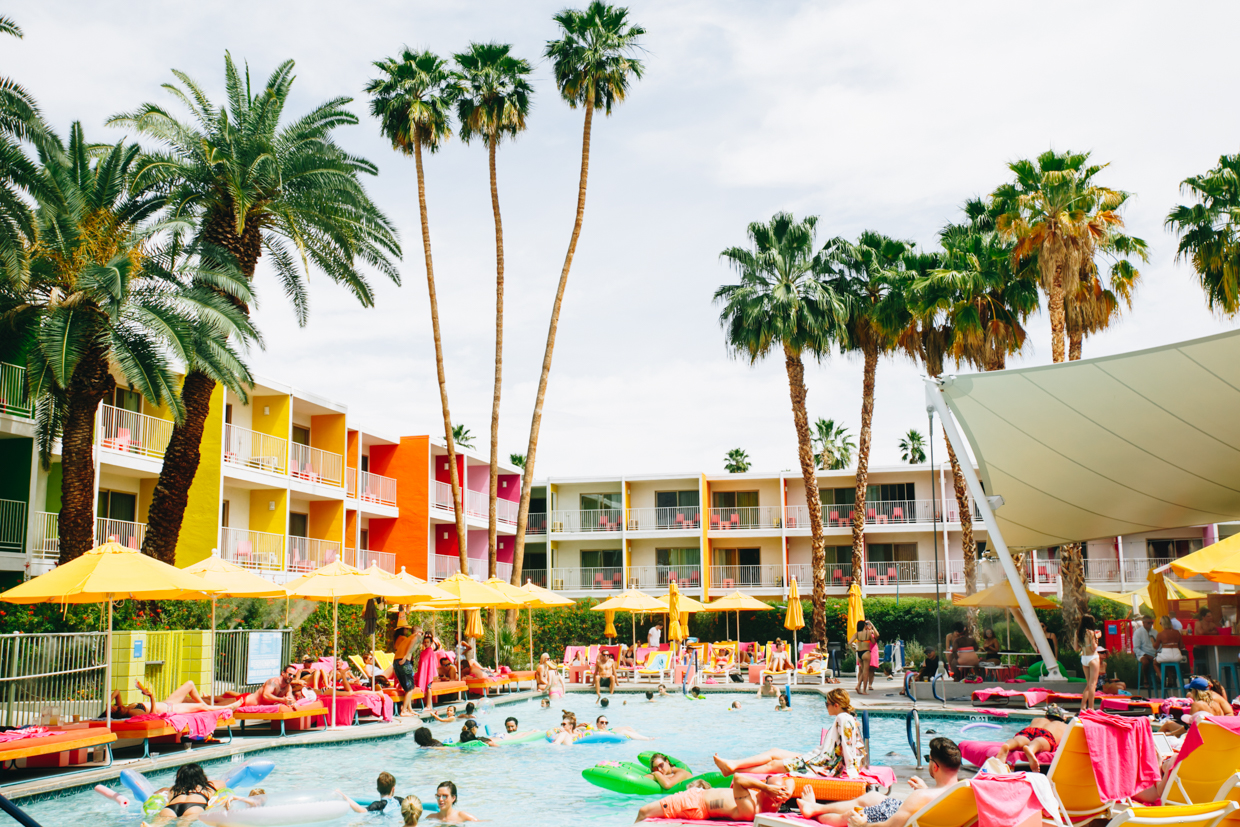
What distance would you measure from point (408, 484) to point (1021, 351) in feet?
63.3

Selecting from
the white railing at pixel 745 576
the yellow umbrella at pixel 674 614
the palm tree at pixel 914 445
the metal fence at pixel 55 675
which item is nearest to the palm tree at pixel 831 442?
the palm tree at pixel 914 445

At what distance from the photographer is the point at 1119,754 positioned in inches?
281

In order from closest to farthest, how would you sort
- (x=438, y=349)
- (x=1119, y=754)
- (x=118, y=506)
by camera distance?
1. (x=1119, y=754)
2. (x=118, y=506)
3. (x=438, y=349)

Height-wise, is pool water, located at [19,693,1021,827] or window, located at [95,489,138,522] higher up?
window, located at [95,489,138,522]

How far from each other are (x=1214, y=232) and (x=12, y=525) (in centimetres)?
2315

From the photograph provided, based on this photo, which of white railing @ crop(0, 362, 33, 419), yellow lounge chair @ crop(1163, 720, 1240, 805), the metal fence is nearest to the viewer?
yellow lounge chair @ crop(1163, 720, 1240, 805)

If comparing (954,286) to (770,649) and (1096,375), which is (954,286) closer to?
(770,649)

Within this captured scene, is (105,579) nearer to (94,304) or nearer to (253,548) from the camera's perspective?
(94,304)

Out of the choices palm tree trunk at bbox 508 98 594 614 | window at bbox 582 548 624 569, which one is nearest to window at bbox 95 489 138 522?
palm tree trunk at bbox 508 98 594 614

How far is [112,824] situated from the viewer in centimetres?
832

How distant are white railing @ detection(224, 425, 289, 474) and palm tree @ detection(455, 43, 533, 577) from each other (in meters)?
5.67

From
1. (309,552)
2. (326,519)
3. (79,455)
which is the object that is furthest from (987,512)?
(326,519)

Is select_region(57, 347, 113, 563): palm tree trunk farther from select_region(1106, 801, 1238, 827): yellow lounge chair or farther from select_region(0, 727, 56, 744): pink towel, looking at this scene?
select_region(1106, 801, 1238, 827): yellow lounge chair

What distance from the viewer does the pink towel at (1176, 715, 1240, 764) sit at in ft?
20.9
